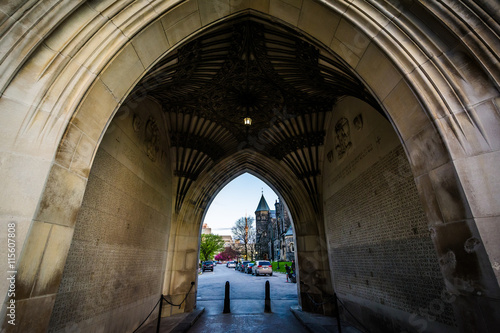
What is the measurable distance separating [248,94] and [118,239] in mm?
4821

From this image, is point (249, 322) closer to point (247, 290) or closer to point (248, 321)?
point (248, 321)

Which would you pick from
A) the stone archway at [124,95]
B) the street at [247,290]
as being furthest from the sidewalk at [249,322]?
the stone archway at [124,95]

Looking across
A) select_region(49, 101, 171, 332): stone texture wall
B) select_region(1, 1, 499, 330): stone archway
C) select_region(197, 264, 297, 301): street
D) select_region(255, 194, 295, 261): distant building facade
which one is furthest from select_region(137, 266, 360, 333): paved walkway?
select_region(255, 194, 295, 261): distant building facade

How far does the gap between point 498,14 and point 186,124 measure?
22.6 feet

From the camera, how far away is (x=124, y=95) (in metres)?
2.45

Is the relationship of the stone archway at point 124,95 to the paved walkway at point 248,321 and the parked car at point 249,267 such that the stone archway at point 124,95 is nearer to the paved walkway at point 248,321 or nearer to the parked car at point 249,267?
the paved walkway at point 248,321

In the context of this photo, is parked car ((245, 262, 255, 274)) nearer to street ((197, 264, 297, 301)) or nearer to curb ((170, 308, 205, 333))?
street ((197, 264, 297, 301))

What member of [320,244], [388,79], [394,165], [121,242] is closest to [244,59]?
[388,79]

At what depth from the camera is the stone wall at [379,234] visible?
3.11 meters

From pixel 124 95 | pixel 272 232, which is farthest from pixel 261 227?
pixel 124 95

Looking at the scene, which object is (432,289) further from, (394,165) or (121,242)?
(121,242)

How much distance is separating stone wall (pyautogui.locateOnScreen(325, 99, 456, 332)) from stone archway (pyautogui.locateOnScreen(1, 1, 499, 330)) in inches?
67.3

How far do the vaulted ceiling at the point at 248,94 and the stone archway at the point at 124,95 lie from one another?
74 centimetres

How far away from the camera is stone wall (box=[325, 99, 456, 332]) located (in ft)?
10.2
